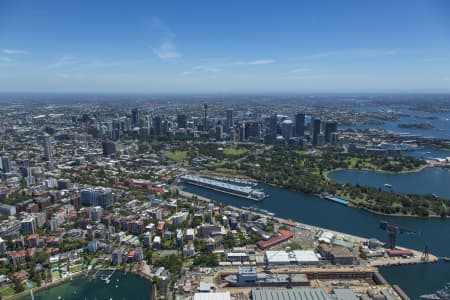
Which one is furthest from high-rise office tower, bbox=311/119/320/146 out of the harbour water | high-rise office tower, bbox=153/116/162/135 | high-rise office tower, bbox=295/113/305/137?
the harbour water

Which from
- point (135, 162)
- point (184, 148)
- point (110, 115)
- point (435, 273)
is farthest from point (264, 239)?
point (110, 115)

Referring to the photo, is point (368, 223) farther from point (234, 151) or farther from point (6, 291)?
point (234, 151)

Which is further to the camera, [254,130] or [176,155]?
[254,130]

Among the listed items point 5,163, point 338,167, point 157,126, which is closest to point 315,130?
point 338,167

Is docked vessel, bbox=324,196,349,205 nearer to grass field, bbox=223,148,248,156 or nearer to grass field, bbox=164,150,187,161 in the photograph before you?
grass field, bbox=223,148,248,156

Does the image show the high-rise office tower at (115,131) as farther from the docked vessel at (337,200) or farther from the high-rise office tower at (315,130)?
the docked vessel at (337,200)

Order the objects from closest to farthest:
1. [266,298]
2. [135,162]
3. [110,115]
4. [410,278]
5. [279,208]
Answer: [266,298] → [410,278] → [279,208] → [135,162] → [110,115]

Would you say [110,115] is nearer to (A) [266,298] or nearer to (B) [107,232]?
(B) [107,232]
